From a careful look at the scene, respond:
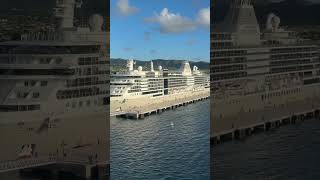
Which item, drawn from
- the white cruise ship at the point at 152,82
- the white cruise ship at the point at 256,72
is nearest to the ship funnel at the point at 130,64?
the white cruise ship at the point at 152,82

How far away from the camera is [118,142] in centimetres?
1553

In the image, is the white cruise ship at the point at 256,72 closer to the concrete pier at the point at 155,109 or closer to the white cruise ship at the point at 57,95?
the white cruise ship at the point at 57,95

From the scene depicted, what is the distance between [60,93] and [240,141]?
285 cm

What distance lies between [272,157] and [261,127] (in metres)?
0.56

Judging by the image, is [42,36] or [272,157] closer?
[42,36]

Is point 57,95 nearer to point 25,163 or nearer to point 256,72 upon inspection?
point 25,163

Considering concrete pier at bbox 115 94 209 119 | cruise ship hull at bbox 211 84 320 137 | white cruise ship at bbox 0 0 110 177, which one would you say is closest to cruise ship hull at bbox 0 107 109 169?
white cruise ship at bbox 0 0 110 177

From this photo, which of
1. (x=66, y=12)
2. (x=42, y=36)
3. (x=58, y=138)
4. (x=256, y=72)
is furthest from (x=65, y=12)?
(x=256, y=72)

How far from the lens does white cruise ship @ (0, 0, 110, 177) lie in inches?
259

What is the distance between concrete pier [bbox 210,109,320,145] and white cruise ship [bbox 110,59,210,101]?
39.2 feet

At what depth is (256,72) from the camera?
905 centimetres

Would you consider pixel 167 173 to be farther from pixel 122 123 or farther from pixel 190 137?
pixel 122 123

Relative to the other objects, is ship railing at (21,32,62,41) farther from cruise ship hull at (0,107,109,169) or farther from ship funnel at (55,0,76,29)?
cruise ship hull at (0,107,109,169)

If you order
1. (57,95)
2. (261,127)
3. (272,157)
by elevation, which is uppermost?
(57,95)
